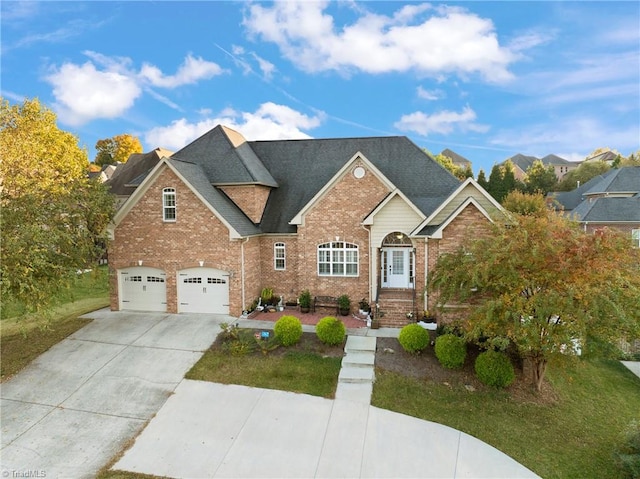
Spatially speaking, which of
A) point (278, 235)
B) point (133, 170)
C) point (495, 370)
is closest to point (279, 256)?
point (278, 235)

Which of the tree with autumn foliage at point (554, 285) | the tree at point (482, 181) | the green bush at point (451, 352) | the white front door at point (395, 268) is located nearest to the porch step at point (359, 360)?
the green bush at point (451, 352)

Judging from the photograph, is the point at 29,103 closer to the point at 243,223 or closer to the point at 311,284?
the point at 243,223

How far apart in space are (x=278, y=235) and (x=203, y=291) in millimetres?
4431

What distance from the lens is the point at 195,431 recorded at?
1036cm

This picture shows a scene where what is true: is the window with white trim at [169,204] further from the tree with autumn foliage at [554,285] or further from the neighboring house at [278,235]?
the tree with autumn foliage at [554,285]

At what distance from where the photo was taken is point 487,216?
1531 centimetres

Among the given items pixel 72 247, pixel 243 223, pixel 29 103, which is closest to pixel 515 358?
pixel 243 223

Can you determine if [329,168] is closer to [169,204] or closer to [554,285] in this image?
[169,204]

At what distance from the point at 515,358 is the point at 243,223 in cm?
1255

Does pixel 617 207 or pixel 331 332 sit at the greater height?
pixel 617 207

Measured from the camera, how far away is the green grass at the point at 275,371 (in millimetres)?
12328

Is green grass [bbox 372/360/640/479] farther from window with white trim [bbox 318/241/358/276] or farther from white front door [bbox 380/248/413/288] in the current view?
white front door [bbox 380/248/413/288]

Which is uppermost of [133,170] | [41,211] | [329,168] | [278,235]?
[133,170]

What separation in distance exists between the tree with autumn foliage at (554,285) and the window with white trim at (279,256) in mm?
9757
